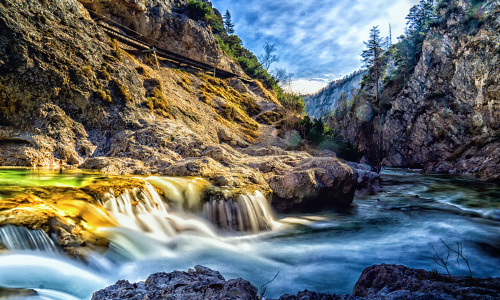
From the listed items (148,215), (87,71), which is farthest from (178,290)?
(87,71)

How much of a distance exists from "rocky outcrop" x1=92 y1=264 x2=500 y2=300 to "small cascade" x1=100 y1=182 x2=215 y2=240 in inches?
101

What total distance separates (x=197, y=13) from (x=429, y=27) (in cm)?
2878

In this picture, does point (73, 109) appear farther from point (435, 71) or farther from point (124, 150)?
point (435, 71)

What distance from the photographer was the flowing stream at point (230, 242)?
10.8 ft

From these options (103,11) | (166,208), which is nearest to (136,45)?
(103,11)

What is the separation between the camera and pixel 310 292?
2469 millimetres

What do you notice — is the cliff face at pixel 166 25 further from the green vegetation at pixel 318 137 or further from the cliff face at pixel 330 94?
the cliff face at pixel 330 94

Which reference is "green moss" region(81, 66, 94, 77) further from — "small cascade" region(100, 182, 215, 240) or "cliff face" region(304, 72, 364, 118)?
"cliff face" region(304, 72, 364, 118)

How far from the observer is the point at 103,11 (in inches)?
769

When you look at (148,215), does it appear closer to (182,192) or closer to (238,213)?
(182,192)

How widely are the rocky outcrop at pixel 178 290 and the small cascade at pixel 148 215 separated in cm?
256

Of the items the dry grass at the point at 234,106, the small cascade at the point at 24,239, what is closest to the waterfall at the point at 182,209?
the small cascade at the point at 24,239

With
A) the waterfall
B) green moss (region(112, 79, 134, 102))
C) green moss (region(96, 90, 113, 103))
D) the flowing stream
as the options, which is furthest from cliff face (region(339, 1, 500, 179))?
green moss (region(96, 90, 113, 103))

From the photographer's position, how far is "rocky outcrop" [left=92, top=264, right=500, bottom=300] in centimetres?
227
